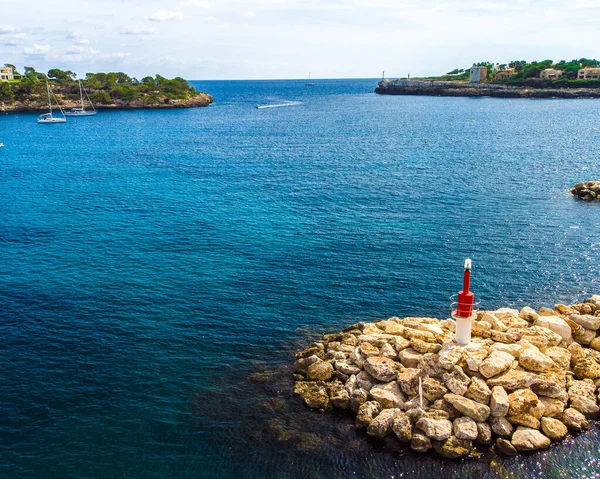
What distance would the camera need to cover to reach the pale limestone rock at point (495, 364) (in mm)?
32406

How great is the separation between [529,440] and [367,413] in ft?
29.8

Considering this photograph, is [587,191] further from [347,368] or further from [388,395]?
[388,395]

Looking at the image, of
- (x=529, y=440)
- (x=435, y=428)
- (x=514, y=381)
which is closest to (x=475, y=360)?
(x=514, y=381)

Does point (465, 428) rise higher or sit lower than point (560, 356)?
lower

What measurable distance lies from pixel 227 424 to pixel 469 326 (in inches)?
666

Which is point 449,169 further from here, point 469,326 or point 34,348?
point 34,348

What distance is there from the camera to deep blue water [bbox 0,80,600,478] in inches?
1196

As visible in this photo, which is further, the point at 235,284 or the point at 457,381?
the point at 235,284

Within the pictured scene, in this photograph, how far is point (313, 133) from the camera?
162 metres

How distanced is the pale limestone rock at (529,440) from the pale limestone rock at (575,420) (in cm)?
224

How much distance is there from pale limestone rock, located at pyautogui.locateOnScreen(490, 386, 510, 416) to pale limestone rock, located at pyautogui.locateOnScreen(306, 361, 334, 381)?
33.8 feet

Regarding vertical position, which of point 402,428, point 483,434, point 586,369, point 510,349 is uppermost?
point 510,349

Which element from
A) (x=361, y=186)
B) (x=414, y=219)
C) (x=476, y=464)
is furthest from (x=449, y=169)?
(x=476, y=464)

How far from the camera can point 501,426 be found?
3009 centimetres
